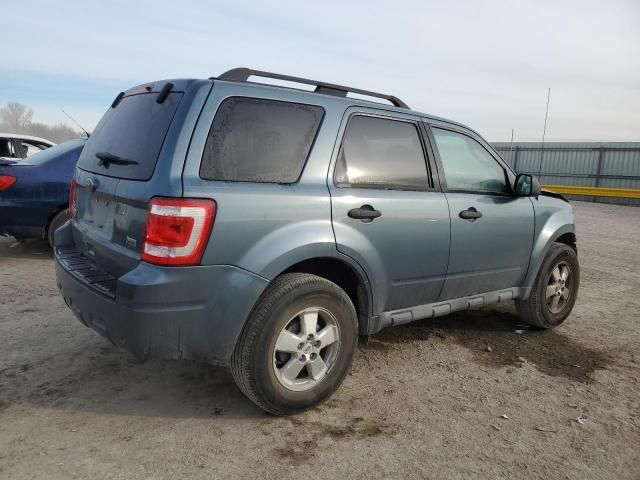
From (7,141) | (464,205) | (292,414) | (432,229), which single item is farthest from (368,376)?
(7,141)

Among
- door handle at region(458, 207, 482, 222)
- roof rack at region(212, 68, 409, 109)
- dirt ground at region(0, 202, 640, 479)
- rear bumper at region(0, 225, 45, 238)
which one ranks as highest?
roof rack at region(212, 68, 409, 109)

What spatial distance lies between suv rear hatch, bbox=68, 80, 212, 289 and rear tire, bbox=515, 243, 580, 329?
10.8 feet

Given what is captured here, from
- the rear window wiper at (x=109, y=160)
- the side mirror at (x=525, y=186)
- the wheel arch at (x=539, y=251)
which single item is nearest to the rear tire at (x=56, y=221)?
the rear window wiper at (x=109, y=160)

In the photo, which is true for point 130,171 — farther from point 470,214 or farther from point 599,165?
point 599,165

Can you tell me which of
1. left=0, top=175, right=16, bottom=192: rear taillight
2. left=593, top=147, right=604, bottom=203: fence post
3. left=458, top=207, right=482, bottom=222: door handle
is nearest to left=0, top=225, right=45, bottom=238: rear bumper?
left=0, top=175, right=16, bottom=192: rear taillight

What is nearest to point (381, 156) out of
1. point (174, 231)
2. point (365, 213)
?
point (365, 213)

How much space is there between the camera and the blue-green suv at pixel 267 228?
251cm

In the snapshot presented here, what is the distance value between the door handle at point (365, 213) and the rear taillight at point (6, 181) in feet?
16.5

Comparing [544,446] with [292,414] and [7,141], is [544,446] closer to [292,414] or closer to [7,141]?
[292,414]

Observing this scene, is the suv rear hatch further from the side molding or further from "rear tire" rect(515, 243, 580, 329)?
"rear tire" rect(515, 243, 580, 329)

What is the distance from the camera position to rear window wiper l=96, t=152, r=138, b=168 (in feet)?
9.15

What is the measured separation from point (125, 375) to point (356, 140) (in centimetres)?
213

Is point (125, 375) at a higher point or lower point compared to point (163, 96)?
lower

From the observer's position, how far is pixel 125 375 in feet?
11.1
